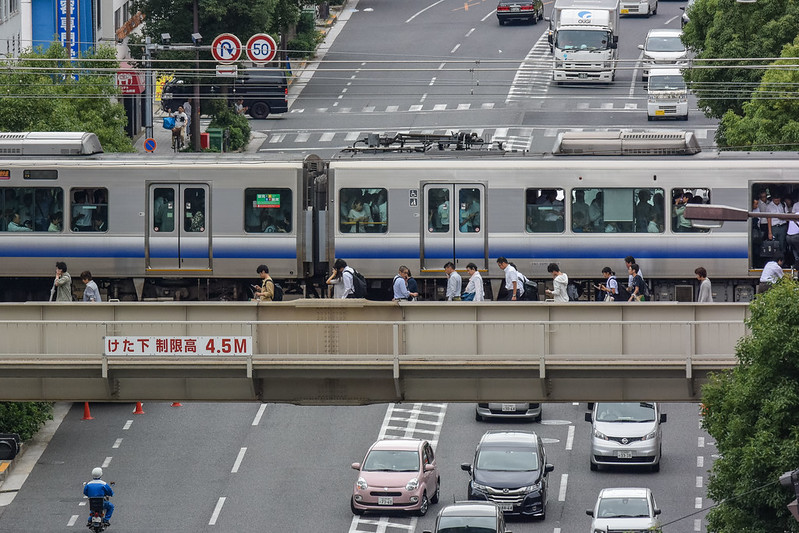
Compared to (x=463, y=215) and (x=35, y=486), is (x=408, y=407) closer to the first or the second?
(x=35, y=486)

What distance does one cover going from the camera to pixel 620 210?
4100cm

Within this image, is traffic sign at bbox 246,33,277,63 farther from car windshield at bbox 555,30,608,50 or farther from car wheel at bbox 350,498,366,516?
car wheel at bbox 350,498,366,516

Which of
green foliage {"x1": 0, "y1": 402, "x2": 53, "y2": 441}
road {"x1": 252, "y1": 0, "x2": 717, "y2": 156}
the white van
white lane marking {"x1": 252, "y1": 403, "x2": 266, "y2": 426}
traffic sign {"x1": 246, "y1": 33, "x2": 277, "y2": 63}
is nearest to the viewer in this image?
green foliage {"x1": 0, "y1": 402, "x2": 53, "y2": 441}

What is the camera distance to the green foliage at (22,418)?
52.5 metres

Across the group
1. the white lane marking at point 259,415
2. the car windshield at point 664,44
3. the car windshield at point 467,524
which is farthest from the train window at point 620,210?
the car windshield at point 664,44

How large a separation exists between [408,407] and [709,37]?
1671 centimetres

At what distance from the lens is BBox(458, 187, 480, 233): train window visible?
A: 134ft

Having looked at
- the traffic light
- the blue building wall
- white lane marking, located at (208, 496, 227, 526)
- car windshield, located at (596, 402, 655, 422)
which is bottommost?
white lane marking, located at (208, 496, 227, 526)

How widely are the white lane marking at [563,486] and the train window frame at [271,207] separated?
1251 cm

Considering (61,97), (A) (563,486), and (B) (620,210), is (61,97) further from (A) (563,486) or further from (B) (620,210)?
(B) (620,210)

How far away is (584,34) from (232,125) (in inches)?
620

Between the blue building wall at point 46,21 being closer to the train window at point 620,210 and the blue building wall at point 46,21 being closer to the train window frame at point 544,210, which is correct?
the train window frame at point 544,210

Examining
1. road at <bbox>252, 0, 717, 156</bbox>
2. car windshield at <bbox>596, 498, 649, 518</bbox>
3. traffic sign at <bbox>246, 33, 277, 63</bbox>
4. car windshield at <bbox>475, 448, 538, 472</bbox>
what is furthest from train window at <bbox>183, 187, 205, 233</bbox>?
road at <bbox>252, 0, 717, 156</bbox>

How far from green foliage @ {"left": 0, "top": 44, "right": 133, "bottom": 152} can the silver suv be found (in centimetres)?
1752
